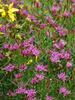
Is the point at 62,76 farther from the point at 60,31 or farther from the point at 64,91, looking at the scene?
the point at 60,31

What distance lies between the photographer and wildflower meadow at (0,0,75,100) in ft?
11.7

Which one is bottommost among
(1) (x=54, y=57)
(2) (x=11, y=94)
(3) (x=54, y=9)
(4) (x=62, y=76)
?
(2) (x=11, y=94)

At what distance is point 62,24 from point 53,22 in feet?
0.86

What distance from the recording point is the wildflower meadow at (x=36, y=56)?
3.56 metres

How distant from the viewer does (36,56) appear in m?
3.69

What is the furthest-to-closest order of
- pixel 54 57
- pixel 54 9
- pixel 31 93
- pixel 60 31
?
pixel 54 9, pixel 60 31, pixel 54 57, pixel 31 93

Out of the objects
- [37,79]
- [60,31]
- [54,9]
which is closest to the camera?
[37,79]

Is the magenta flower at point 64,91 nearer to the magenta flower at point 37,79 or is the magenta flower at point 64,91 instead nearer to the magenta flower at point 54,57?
the magenta flower at point 37,79

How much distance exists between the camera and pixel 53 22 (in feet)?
14.4

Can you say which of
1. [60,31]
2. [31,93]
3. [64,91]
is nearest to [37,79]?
[31,93]

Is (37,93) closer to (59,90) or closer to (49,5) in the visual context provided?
(59,90)

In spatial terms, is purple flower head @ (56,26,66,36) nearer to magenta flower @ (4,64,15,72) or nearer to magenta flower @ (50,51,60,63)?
magenta flower @ (50,51,60,63)

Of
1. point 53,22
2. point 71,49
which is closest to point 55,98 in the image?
point 71,49

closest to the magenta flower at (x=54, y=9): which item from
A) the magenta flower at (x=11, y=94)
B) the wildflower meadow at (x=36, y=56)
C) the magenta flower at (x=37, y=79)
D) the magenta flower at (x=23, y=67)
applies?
the wildflower meadow at (x=36, y=56)
